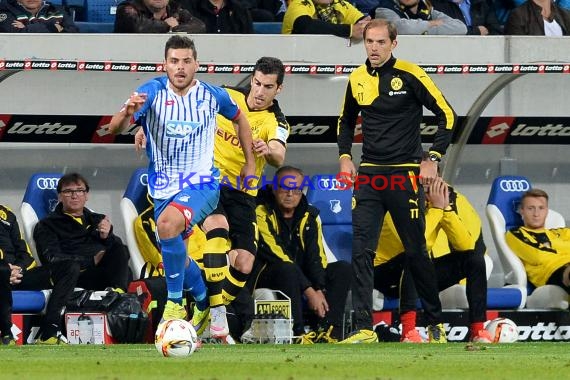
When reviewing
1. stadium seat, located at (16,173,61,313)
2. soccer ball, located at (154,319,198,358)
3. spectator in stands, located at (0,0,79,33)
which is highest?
spectator in stands, located at (0,0,79,33)

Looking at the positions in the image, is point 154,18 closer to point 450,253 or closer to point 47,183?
point 47,183

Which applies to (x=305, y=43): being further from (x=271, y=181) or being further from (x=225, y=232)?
(x=225, y=232)

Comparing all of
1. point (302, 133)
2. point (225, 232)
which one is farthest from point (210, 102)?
point (302, 133)

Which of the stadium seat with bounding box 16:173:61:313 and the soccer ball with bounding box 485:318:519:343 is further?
the stadium seat with bounding box 16:173:61:313

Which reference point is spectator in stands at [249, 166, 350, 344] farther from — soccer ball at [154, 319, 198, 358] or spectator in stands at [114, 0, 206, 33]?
soccer ball at [154, 319, 198, 358]

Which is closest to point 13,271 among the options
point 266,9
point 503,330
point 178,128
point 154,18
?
point 154,18

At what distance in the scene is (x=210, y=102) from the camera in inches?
328

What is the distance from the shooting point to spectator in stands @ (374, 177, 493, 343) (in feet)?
33.8

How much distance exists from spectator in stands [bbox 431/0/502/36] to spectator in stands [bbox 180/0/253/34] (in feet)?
6.49

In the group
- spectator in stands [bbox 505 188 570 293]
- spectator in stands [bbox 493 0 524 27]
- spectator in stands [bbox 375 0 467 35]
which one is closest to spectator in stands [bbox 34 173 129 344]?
spectator in stands [bbox 375 0 467 35]

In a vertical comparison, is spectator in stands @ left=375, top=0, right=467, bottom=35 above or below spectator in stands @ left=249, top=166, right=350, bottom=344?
above

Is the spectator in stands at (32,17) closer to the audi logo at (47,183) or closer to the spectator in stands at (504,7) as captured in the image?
the audi logo at (47,183)

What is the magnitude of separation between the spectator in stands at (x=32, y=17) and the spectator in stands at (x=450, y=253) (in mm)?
3074

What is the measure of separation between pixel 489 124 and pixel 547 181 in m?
0.84
